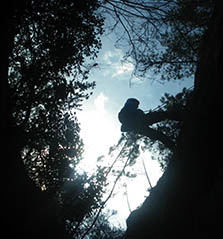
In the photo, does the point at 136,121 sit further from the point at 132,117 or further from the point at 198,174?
the point at 198,174

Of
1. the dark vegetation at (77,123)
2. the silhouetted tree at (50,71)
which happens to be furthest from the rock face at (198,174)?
the silhouetted tree at (50,71)

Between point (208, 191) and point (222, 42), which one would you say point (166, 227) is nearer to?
point (208, 191)

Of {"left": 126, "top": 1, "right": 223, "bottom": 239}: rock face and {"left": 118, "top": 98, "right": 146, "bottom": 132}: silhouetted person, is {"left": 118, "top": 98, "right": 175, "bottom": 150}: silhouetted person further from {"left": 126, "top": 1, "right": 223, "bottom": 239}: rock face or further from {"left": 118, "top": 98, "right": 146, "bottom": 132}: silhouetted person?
{"left": 126, "top": 1, "right": 223, "bottom": 239}: rock face

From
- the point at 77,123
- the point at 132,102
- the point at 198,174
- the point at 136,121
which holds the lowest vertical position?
the point at 198,174

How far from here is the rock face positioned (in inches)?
48.2

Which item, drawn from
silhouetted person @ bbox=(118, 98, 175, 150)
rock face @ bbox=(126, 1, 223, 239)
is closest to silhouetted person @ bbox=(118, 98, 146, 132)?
silhouetted person @ bbox=(118, 98, 175, 150)

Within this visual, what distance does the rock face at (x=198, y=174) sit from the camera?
1225 millimetres

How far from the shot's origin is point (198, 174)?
1.31 meters

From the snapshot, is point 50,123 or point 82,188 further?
point 82,188

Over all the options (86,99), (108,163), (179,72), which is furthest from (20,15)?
(108,163)

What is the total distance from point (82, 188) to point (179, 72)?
9.92 meters

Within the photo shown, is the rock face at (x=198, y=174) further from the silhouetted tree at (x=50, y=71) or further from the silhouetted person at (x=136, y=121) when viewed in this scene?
the silhouetted tree at (x=50, y=71)

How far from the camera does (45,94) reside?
274 inches

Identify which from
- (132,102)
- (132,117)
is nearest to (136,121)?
(132,117)
